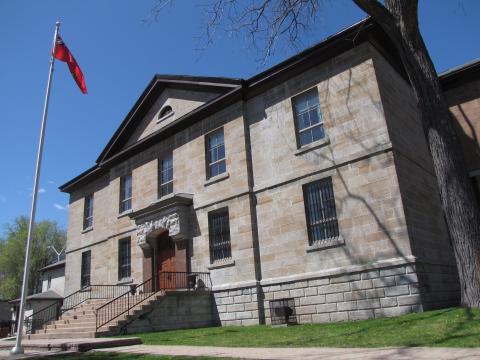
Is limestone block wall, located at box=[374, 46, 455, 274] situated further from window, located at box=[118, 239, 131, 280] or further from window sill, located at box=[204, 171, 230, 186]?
window, located at box=[118, 239, 131, 280]

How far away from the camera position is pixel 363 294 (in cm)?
1240

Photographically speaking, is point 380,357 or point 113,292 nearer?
point 380,357

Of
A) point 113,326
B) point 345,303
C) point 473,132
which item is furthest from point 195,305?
point 473,132

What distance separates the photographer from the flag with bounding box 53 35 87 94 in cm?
1361

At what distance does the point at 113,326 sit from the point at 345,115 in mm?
10048

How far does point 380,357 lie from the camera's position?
5.85m

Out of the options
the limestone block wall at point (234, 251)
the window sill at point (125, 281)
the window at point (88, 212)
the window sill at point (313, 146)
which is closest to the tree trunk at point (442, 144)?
the window sill at point (313, 146)

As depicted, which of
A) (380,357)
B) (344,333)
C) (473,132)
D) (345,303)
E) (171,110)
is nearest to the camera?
(380,357)

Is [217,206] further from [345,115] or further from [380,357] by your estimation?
[380,357]

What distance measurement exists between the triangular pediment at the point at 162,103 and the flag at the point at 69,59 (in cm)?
532

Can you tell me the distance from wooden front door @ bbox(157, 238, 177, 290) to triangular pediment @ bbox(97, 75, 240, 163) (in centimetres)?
550

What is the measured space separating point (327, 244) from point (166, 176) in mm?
9301

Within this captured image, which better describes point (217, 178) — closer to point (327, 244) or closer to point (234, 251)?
point (234, 251)

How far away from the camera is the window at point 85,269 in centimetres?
2466
